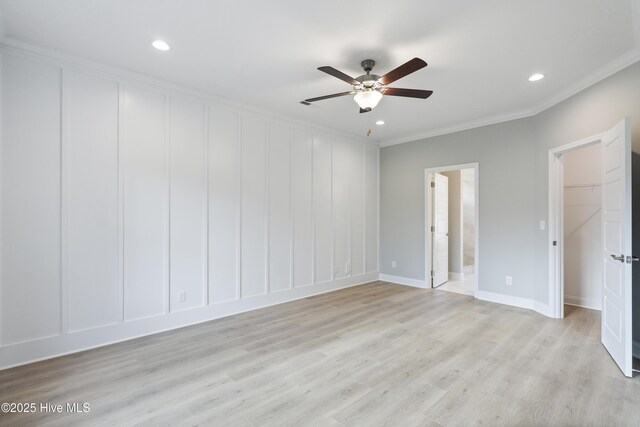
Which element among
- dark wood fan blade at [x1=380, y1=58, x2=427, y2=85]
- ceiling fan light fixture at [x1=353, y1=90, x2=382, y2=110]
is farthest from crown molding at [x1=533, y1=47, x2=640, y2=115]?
ceiling fan light fixture at [x1=353, y1=90, x2=382, y2=110]

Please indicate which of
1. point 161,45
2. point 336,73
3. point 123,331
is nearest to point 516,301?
point 336,73

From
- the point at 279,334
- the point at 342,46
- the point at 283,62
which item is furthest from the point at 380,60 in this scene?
the point at 279,334

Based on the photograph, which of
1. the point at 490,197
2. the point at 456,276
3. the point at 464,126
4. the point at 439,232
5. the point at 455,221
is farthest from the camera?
the point at 455,221

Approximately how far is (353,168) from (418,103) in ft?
6.29

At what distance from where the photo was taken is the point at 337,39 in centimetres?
258

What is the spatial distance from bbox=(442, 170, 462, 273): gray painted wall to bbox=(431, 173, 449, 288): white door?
26.1 inches

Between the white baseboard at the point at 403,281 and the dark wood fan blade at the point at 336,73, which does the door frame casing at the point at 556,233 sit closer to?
the white baseboard at the point at 403,281

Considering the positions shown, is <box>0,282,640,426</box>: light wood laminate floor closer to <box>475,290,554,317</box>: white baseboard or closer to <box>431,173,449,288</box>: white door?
<box>475,290,554,317</box>: white baseboard

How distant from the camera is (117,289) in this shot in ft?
10.4

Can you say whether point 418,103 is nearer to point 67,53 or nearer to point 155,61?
point 155,61

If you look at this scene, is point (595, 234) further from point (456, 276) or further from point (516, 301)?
point (456, 276)

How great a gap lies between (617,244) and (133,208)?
4.64m

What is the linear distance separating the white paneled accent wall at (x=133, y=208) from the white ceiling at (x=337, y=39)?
0.41 m

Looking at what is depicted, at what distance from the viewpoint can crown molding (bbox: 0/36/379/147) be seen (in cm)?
266
